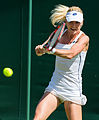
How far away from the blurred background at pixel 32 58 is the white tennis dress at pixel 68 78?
117 cm

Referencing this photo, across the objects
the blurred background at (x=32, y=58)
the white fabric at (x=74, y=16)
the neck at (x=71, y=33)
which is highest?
the white fabric at (x=74, y=16)

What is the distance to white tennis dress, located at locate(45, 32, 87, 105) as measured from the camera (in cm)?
411

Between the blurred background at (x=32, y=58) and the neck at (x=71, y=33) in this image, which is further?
the blurred background at (x=32, y=58)

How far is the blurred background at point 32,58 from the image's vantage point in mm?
5277

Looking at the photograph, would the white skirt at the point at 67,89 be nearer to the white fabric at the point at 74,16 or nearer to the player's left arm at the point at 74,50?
the player's left arm at the point at 74,50

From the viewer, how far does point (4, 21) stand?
18.9 ft

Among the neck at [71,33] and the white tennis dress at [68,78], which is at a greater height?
the neck at [71,33]

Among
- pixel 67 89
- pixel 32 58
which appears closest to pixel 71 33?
pixel 67 89

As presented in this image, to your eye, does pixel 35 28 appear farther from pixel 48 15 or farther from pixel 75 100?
pixel 75 100

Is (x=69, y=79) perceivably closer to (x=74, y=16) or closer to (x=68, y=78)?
(x=68, y=78)

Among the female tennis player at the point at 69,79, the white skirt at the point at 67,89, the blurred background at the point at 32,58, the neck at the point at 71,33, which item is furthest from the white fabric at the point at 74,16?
the blurred background at the point at 32,58

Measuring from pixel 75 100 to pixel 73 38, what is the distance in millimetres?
667

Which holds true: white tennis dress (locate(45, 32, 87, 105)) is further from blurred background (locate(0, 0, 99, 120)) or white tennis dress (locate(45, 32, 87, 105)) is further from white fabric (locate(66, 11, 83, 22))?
blurred background (locate(0, 0, 99, 120))

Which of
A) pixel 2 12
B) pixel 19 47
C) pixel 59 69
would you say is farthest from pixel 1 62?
pixel 59 69
